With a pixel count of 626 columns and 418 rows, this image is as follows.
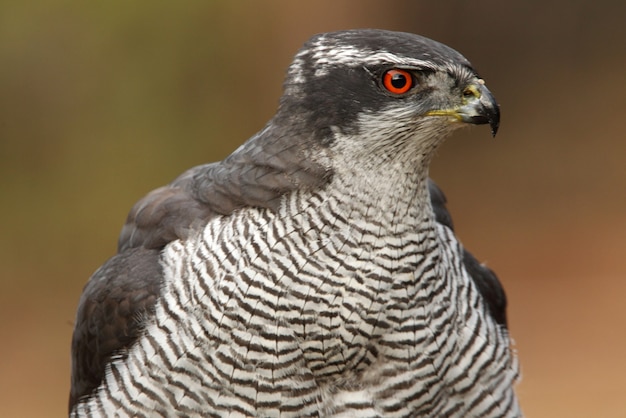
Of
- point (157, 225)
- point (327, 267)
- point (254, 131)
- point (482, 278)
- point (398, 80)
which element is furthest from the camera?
point (254, 131)

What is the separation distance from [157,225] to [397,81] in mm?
1176

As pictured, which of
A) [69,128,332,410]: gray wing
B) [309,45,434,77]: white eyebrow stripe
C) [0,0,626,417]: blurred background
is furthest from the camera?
[0,0,626,417]: blurred background

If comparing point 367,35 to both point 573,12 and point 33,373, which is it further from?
point 573,12

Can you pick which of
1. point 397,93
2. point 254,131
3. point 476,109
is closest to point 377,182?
point 397,93

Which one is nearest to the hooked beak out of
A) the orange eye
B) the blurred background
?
the orange eye

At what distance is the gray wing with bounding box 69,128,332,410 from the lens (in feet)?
12.1

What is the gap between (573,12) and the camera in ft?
33.6

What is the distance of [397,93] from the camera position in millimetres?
3518

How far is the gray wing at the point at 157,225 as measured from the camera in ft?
12.1

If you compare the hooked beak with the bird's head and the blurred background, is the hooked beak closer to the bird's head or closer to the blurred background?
the bird's head

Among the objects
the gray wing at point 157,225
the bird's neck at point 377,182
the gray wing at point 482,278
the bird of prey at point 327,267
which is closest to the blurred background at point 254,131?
the gray wing at point 482,278

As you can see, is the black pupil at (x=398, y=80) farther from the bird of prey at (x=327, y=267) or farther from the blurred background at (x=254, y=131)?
the blurred background at (x=254, y=131)

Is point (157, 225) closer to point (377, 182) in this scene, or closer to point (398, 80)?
point (377, 182)

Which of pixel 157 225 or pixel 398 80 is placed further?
pixel 157 225
